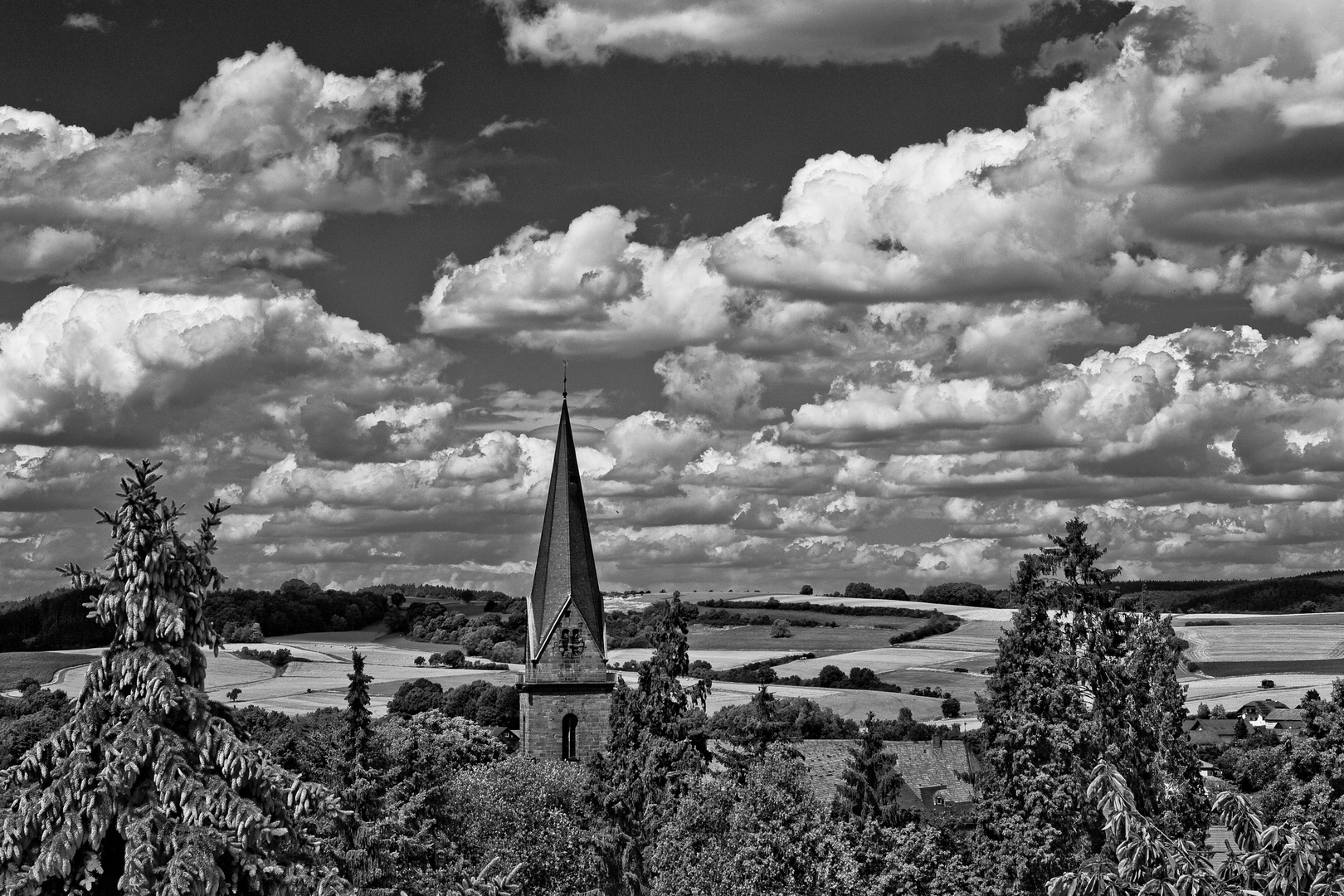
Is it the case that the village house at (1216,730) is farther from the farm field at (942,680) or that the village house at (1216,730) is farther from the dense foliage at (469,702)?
the dense foliage at (469,702)

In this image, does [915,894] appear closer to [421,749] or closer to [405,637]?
[421,749]

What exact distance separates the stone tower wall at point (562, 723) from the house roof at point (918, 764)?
25120 millimetres

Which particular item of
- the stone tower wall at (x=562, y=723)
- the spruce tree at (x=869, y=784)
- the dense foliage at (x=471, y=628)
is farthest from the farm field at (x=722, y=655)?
the spruce tree at (x=869, y=784)

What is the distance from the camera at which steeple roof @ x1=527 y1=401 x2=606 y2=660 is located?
67.4 m

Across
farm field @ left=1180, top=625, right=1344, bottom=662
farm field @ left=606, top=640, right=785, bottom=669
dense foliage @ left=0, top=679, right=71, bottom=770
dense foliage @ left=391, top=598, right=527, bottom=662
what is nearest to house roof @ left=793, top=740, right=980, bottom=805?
farm field @ left=1180, top=625, right=1344, bottom=662

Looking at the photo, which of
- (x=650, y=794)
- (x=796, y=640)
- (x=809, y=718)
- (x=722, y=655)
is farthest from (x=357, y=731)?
(x=796, y=640)

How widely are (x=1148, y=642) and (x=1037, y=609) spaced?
565cm

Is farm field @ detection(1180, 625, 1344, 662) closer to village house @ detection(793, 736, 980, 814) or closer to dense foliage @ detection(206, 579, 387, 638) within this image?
village house @ detection(793, 736, 980, 814)

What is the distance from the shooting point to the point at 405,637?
591ft

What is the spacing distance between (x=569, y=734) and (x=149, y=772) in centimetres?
5338

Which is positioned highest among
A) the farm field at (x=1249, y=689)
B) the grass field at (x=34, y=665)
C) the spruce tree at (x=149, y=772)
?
the spruce tree at (x=149, y=772)

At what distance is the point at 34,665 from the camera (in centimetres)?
13738

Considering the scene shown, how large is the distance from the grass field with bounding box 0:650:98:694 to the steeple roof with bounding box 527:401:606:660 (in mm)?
71379

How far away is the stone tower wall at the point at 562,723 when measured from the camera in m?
67.1
